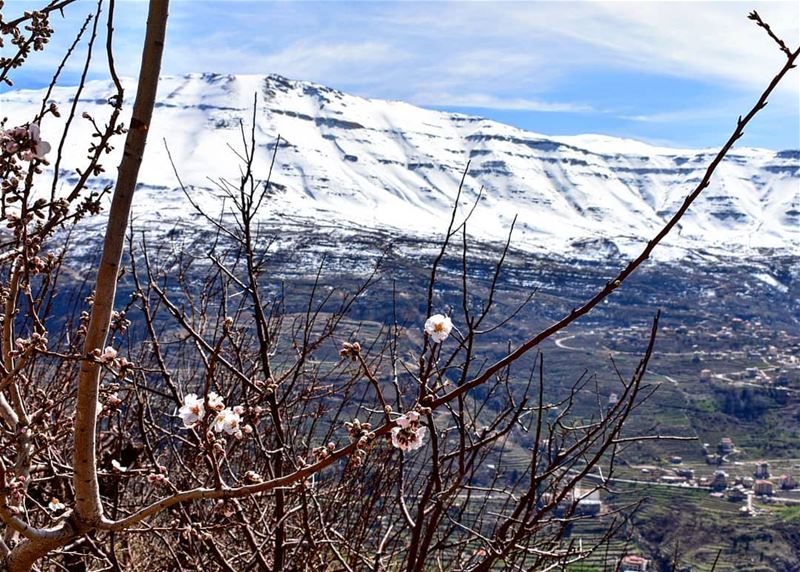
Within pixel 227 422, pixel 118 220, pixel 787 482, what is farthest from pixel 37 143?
pixel 787 482

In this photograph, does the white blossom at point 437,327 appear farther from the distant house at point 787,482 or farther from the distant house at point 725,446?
the distant house at point 725,446

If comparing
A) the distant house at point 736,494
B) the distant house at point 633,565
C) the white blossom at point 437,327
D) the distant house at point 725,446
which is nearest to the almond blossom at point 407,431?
the white blossom at point 437,327

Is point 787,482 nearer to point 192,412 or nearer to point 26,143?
point 192,412

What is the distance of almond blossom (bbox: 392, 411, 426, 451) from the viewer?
208cm

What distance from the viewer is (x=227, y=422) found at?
246 centimetres

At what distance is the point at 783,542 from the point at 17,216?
4890 centimetres

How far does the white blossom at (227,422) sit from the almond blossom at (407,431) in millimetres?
567

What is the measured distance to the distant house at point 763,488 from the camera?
2213 inches

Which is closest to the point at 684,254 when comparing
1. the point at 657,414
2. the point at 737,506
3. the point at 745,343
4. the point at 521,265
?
the point at 521,265

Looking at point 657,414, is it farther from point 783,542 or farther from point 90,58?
point 90,58

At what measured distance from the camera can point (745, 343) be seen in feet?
412

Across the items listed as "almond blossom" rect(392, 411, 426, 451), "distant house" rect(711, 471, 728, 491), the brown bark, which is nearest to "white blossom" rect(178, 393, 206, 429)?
the brown bark

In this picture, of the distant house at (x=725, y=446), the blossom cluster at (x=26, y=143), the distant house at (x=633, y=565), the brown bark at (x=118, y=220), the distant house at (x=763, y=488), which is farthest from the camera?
the distant house at (x=725, y=446)

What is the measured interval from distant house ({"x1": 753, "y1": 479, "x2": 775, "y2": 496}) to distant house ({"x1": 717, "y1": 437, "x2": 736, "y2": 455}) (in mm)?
8727
